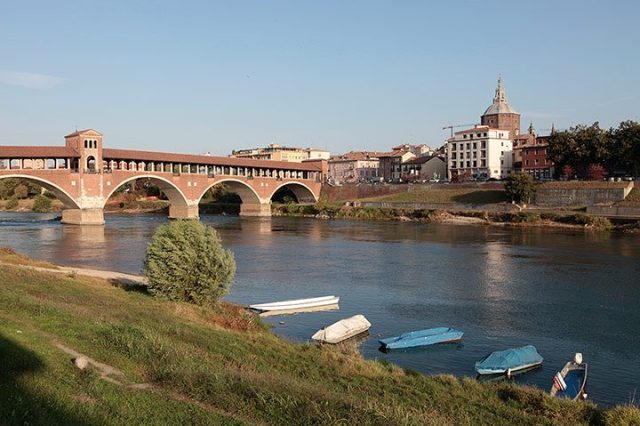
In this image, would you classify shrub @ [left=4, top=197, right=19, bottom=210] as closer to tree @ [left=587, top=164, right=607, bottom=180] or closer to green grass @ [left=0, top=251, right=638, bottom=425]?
tree @ [left=587, top=164, right=607, bottom=180]

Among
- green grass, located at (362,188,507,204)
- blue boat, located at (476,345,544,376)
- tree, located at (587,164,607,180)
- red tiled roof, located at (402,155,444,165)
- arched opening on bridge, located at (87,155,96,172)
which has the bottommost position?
blue boat, located at (476,345,544,376)

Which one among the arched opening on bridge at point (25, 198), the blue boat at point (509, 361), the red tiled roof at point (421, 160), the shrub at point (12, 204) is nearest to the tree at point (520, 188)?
the red tiled roof at point (421, 160)

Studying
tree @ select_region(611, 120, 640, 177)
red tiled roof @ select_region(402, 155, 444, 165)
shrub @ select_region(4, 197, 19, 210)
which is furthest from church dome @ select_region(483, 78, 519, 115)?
shrub @ select_region(4, 197, 19, 210)

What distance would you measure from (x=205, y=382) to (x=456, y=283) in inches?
870

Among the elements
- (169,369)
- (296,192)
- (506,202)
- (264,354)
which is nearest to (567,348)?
(264,354)

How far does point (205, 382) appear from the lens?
9.41m

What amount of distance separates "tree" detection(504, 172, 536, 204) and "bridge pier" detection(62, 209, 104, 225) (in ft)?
142

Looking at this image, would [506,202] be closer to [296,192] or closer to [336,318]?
[296,192]

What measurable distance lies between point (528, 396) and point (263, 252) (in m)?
30.8

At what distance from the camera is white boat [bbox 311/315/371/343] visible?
18.7 metres

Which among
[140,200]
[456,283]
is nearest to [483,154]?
[140,200]

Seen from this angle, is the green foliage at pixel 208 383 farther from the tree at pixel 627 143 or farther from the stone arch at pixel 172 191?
the tree at pixel 627 143

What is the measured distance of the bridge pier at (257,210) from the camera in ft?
282

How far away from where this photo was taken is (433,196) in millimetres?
79688
